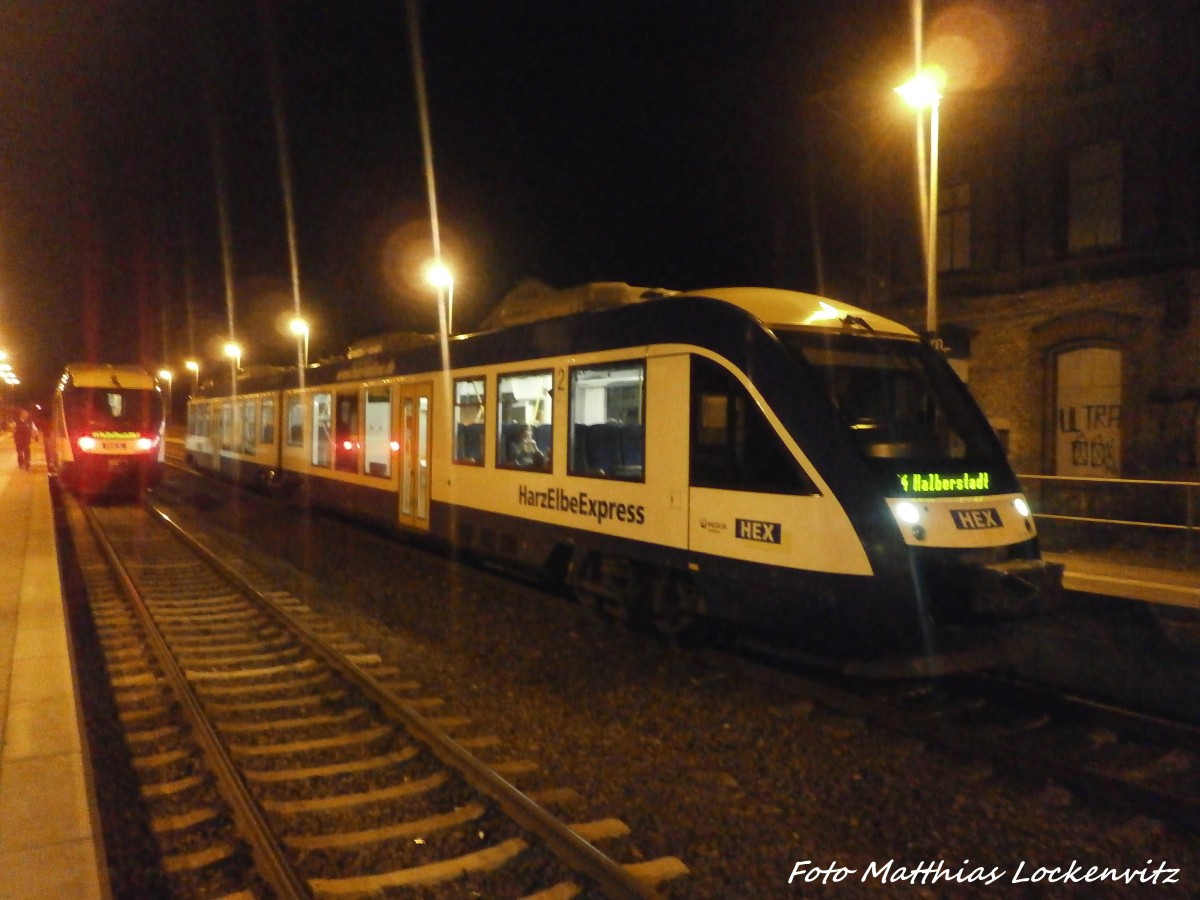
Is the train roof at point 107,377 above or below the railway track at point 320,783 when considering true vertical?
above

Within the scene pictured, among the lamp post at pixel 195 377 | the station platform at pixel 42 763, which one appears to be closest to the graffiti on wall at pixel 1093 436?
the station platform at pixel 42 763

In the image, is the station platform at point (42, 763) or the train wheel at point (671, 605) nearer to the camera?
the station platform at point (42, 763)

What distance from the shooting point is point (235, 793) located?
17.0ft

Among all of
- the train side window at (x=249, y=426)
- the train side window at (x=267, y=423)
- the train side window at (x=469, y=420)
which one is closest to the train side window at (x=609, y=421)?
the train side window at (x=469, y=420)

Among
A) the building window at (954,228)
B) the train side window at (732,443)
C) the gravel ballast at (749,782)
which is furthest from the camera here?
the building window at (954,228)

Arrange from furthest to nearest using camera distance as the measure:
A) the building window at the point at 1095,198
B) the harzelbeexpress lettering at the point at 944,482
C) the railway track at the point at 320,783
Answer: the building window at the point at 1095,198
the harzelbeexpress lettering at the point at 944,482
the railway track at the point at 320,783

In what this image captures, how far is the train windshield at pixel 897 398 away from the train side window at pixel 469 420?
4.92 m

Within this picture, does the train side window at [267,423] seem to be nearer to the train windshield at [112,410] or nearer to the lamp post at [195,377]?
the train windshield at [112,410]

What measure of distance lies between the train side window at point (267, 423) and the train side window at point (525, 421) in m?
11.2

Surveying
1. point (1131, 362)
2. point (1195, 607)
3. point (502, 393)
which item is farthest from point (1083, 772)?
point (1131, 362)

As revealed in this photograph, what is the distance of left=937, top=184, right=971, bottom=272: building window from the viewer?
19.2 meters

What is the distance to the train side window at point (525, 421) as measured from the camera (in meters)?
9.95

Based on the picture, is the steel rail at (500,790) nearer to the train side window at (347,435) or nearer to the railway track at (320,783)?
the railway track at (320,783)

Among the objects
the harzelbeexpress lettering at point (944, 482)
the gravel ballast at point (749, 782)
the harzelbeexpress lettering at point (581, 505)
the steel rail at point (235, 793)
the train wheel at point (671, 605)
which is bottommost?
the gravel ballast at point (749, 782)
